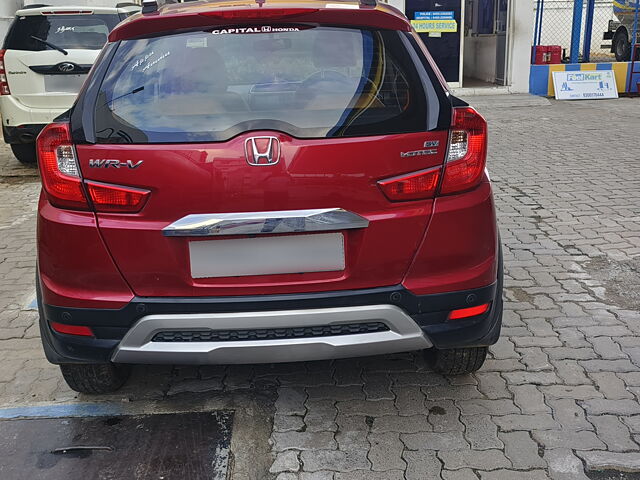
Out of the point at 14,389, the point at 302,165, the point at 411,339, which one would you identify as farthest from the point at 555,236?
the point at 14,389

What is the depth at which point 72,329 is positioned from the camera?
8.72ft

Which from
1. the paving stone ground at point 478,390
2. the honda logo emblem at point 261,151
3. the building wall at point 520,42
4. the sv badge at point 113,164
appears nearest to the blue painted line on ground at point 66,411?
the paving stone ground at point 478,390

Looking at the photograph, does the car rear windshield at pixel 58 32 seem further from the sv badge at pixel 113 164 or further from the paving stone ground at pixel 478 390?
the sv badge at pixel 113 164

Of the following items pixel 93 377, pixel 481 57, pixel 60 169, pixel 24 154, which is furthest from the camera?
pixel 481 57

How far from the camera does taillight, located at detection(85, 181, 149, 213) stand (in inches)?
97.6

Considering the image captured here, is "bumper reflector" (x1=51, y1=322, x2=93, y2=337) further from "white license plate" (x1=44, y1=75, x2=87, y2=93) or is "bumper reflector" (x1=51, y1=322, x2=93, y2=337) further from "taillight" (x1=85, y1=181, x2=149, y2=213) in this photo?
"white license plate" (x1=44, y1=75, x2=87, y2=93)

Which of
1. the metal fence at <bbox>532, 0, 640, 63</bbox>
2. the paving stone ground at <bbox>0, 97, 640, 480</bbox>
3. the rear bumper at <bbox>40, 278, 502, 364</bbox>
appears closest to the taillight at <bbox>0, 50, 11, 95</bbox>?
the paving stone ground at <bbox>0, 97, 640, 480</bbox>

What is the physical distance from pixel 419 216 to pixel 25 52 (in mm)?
6572

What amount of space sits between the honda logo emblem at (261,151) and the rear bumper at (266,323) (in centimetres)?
50

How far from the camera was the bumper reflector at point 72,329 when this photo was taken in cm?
263

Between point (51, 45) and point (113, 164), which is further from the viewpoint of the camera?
point (51, 45)

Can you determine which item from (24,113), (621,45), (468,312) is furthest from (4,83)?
(621,45)

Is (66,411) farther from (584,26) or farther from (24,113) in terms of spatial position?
(584,26)

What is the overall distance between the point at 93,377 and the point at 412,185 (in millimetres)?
1690
